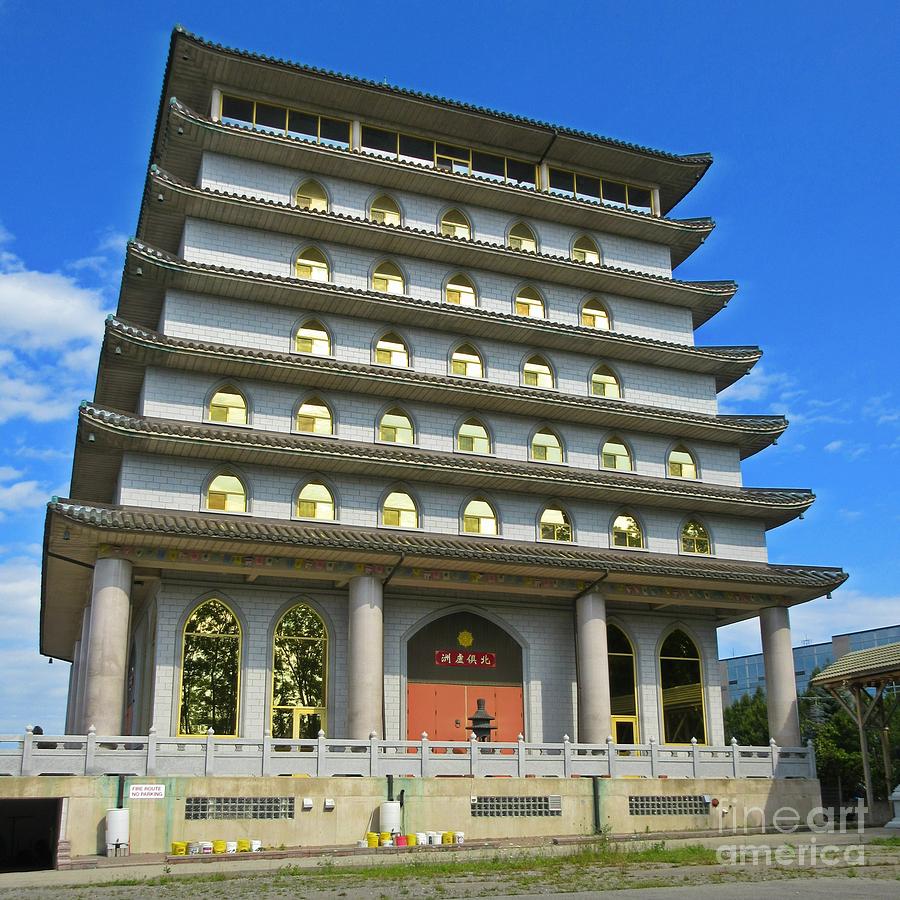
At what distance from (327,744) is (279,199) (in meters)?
16.0

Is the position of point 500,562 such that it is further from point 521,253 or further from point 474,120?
point 474,120

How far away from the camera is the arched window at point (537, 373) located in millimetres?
31984

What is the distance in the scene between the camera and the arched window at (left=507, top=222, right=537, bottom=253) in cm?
3359

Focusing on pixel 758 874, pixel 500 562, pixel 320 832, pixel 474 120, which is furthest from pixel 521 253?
pixel 758 874

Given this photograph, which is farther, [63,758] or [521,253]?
[521,253]

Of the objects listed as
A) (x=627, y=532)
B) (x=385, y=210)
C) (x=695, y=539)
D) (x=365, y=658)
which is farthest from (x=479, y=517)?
(x=385, y=210)

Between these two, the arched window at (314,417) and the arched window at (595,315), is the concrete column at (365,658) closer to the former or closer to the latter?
the arched window at (314,417)

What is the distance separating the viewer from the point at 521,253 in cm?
3216

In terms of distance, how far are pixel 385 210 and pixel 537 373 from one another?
22.2 ft

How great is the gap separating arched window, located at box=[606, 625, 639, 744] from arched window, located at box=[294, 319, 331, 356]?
36.9 feet

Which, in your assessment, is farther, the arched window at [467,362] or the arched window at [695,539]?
the arched window at [695,539]

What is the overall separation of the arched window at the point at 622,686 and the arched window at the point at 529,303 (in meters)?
9.81

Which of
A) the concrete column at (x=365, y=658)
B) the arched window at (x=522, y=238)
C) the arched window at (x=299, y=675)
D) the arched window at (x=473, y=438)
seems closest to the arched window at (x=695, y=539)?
the arched window at (x=473, y=438)
